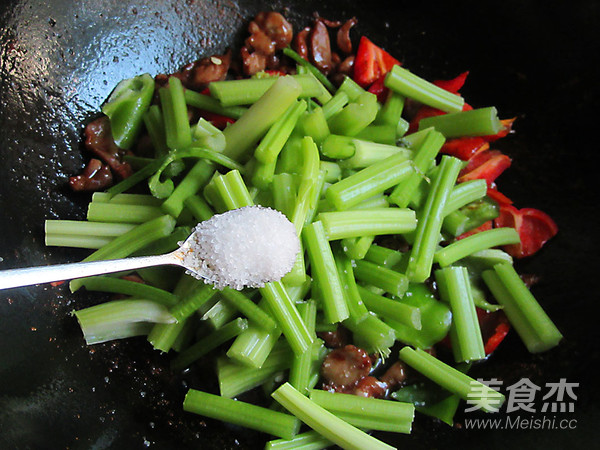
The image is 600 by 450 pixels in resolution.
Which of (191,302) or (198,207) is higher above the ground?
(198,207)

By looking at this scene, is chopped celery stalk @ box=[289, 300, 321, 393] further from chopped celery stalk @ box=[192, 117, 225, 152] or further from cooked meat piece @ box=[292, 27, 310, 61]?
cooked meat piece @ box=[292, 27, 310, 61]

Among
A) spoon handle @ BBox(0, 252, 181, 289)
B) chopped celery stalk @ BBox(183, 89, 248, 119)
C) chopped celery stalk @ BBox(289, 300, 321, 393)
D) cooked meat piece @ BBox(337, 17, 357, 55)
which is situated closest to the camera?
spoon handle @ BBox(0, 252, 181, 289)

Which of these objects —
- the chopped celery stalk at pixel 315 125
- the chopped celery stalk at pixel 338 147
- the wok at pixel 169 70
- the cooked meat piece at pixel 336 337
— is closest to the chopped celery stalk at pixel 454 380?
the wok at pixel 169 70

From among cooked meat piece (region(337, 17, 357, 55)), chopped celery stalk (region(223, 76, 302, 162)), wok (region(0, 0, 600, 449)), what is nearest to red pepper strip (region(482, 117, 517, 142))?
wok (region(0, 0, 600, 449))

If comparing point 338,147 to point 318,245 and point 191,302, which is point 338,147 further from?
point 191,302

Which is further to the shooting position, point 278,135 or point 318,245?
point 278,135

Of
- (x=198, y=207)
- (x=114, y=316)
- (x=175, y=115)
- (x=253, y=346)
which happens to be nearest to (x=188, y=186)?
(x=198, y=207)
